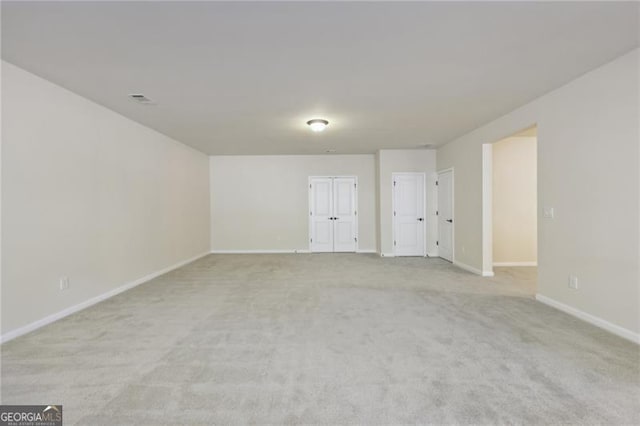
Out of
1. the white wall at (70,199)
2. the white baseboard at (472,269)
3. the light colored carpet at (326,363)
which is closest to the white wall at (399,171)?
the white baseboard at (472,269)

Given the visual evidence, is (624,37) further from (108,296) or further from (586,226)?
(108,296)

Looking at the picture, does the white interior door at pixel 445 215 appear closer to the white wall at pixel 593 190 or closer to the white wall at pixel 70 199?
the white wall at pixel 593 190

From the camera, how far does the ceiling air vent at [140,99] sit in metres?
3.50

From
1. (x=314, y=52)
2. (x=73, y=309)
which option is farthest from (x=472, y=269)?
(x=73, y=309)

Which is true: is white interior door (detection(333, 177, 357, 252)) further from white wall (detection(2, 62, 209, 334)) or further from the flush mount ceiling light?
white wall (detection(2, 62, 209, 334))

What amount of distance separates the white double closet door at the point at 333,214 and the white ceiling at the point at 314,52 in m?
3.62

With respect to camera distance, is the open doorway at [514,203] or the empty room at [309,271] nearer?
the empty room at [309,271]

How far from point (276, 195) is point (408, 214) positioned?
3.41 metres

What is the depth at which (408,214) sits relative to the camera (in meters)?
7.11

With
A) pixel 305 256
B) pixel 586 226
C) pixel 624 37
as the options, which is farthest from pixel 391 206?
pixel 624 37

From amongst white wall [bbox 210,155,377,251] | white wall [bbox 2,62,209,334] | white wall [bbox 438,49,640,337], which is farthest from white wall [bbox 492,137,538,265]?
white wall [bbox 2,62,209,334]

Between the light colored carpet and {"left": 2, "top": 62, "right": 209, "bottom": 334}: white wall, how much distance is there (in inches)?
17.2

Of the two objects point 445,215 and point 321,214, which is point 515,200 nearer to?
point 445,215

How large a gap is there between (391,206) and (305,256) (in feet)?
7.92
